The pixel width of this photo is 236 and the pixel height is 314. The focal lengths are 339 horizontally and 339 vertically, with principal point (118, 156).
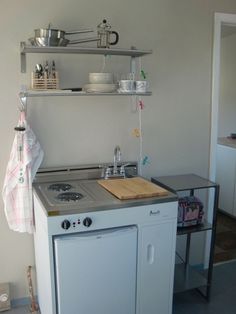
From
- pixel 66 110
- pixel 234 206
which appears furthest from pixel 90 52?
pixel 234 206

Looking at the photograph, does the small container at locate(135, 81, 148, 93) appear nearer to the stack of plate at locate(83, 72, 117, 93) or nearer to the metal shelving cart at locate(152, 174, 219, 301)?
the stack of plate at locate(83, 72, 117, 93)

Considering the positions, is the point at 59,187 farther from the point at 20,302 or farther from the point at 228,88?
the point at 228,88

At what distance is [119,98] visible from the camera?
2.43 m

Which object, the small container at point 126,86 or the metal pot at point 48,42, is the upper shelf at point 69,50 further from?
the small container at point 126,86

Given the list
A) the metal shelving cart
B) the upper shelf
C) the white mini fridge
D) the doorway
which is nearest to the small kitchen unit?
the white mini fridge

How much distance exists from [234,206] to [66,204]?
263 cm

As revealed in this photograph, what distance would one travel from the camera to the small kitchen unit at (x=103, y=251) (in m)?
1.77

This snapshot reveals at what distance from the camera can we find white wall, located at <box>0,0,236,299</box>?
7.10ft

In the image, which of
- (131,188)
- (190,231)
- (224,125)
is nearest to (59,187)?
(131,188)

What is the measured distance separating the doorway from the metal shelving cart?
454mm

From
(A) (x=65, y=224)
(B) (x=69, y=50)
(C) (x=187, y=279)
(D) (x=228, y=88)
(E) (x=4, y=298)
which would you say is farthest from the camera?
(D) (x=228, y=88)

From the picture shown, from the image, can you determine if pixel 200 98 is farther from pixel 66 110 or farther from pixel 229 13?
pixel 66 110

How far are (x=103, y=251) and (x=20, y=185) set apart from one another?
68cm

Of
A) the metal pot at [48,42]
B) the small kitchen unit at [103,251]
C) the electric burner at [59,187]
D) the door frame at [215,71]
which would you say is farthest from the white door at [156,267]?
the metal pot at [48,42]
